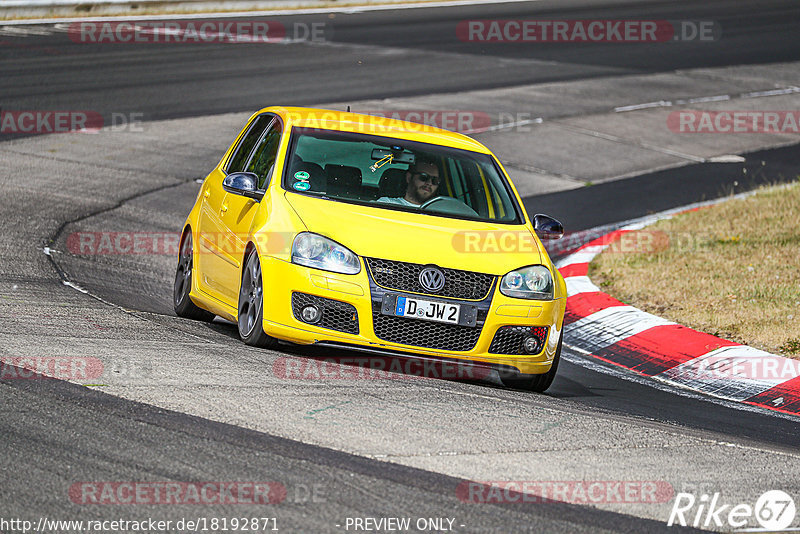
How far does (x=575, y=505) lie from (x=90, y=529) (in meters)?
1.96

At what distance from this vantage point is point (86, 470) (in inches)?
192

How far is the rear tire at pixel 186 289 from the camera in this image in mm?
8961

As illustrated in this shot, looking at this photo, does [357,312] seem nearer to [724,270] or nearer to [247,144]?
[247,144]

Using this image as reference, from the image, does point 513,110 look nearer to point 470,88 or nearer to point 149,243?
point 470,88

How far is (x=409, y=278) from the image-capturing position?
7.30 meters

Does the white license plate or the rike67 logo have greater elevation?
the white license plate

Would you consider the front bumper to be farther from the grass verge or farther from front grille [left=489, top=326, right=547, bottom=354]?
the grass verge

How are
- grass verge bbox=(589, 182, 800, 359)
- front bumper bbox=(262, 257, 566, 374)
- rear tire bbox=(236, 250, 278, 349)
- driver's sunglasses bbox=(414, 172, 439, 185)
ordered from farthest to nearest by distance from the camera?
grass verge bbox=(589, 182, 800, 359)
driver's sunglasses bbox=(414, 172, 439, 185)
rear tire bbox=(236, 250, 278, 349)
front bumper bbox=(262, 257, 566, 374)

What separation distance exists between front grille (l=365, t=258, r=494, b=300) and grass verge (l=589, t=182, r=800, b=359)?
10.3 feet

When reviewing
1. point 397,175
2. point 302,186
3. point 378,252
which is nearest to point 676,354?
point 397,175

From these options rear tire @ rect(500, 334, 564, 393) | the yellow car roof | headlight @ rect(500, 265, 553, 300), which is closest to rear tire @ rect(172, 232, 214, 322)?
the yellow car roof

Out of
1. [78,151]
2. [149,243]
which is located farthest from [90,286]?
[78,151]

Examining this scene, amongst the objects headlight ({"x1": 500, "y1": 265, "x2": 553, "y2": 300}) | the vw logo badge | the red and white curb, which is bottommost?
the red and white curb

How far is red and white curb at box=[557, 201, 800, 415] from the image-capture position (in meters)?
8.54
